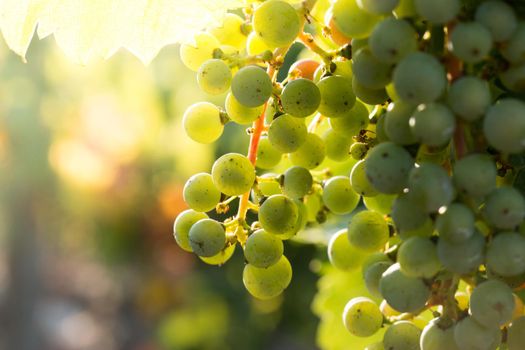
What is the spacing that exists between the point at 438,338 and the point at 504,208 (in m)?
0.10

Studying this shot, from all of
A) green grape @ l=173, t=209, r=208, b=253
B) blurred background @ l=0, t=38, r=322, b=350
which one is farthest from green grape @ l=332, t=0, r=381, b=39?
blurred background @ l=0, t=38, r=322, b=350

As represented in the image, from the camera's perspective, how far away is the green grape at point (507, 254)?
46 centimetres

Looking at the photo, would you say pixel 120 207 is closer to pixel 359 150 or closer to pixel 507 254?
pixel 359 150

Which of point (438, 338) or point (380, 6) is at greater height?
point (380, 6)

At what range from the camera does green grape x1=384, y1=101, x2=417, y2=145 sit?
478 mm

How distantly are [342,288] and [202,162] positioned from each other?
2690 millimetres

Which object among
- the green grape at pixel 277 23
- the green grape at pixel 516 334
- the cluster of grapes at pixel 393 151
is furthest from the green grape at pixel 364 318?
the green grape at pixel 277 23

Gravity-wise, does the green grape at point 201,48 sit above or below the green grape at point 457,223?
below

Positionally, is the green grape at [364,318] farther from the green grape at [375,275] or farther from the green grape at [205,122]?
the green grape at [205,122]

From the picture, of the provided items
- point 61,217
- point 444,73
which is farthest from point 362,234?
point 61,217

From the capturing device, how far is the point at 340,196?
658 millimetres

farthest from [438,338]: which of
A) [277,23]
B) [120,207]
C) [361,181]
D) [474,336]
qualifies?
[120,207]

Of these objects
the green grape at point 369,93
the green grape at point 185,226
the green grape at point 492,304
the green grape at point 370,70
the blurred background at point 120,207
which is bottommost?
the blurred background at point 120,207

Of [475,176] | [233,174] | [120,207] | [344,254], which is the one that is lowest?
[120,207]
